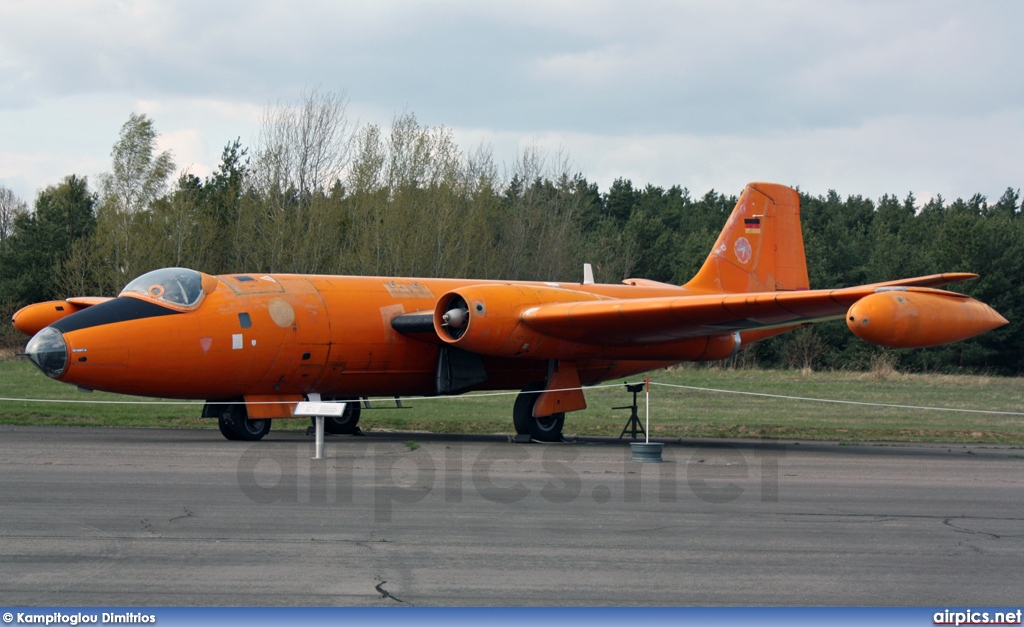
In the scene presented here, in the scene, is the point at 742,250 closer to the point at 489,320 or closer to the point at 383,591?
the point at 489,320

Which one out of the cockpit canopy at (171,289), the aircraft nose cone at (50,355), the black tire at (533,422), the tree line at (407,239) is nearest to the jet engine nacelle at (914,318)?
the black tire at (533,422)

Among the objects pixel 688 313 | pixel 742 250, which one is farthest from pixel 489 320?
pixel 742 250

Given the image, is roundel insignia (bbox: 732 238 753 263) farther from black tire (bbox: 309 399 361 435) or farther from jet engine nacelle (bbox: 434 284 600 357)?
A: black tire (bbox: 309 399 361 435)

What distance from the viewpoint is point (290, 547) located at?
7.93m

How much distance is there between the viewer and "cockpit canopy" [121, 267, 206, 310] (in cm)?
1595

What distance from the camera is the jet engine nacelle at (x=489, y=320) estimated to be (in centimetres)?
1712

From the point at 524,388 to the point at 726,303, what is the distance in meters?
4.95

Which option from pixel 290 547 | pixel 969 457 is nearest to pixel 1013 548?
pixel 290 547

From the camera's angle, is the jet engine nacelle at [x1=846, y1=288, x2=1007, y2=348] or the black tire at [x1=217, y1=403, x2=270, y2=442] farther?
the black tire at [x1=217, y1=403, x2=270, y2=442]

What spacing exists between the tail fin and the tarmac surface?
26.1ft

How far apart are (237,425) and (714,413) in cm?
1360

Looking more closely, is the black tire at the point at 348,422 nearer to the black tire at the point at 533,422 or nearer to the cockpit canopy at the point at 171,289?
the black tire at the point at 533,422

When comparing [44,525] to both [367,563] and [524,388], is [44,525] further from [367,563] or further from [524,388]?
[524,388]

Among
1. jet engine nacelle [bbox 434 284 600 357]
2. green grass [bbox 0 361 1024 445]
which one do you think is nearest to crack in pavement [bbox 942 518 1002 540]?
green grass [bbox 0 361 1024 445]
